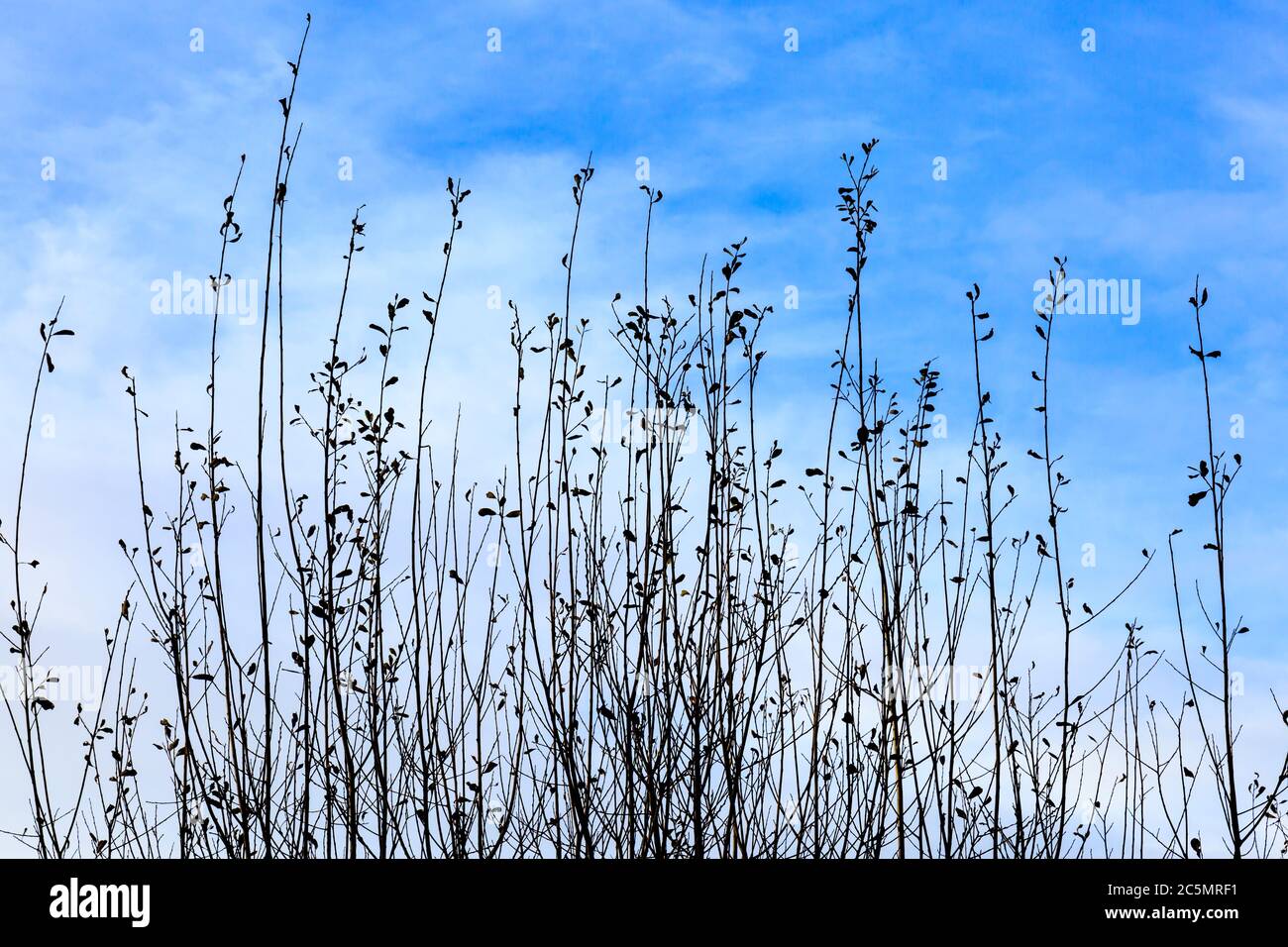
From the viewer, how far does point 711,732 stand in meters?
2.77

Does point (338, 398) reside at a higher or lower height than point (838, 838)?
higher

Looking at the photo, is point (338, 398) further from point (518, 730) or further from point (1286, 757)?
point (1286, 757)

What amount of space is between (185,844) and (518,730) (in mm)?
931

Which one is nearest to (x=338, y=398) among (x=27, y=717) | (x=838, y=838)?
(x=27, y=717)

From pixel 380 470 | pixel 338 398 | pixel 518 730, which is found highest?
pixel 338 398

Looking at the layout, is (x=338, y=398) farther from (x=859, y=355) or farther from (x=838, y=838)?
(x=838, y=838)

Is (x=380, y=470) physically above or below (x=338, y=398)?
below

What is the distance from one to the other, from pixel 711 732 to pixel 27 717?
1.75 metres
